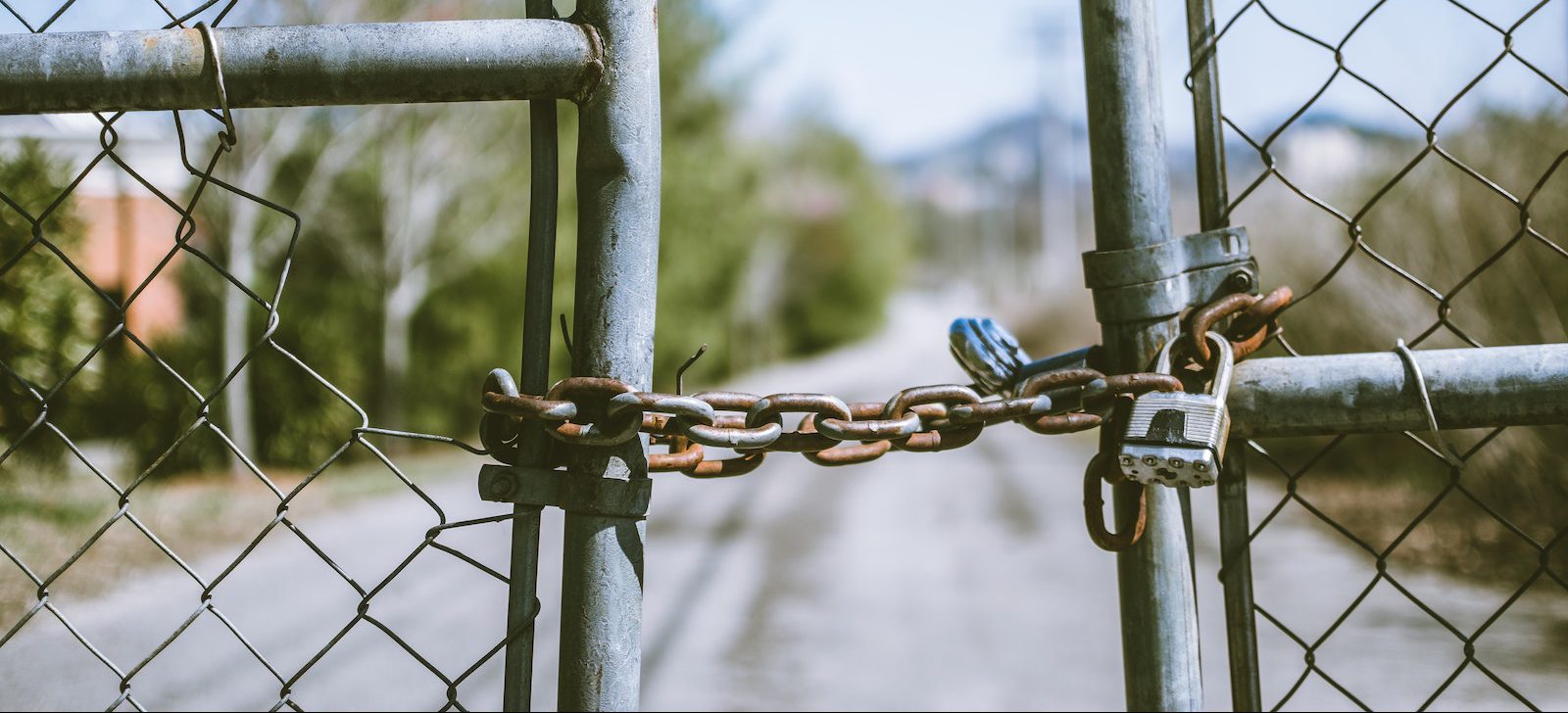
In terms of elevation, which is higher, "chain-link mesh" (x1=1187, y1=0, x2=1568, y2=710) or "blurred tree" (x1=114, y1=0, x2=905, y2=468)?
"blurred tree" (x1=114, y1=0, x2=905, y2=468)

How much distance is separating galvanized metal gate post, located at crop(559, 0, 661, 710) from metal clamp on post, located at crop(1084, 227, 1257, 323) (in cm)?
40

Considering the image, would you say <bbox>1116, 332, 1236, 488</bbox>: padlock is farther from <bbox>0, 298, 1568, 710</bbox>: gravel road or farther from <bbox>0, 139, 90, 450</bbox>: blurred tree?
<bbox>0, 139, 90, 450</bbox>: blurred tree

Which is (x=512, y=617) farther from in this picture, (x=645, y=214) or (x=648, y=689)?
(x=648, y=689)

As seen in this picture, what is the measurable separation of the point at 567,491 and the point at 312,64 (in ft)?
1.29

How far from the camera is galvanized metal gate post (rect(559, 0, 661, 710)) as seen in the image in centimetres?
87

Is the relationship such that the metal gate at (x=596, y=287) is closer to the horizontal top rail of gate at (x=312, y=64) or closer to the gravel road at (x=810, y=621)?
the horizontal top rail of gate at (x=312, y=64)

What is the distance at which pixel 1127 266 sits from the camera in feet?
3.14

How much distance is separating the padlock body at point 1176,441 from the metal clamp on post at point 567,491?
1.28ft

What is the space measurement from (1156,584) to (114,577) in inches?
235

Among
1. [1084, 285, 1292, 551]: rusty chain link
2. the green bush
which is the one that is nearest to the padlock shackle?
[1084, 285, 1292, 551]: rusty chain link

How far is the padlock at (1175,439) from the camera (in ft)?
2.80

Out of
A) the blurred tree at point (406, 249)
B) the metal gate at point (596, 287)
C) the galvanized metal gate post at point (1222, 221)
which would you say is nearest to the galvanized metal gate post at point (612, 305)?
the metal gate at point (596, 287)

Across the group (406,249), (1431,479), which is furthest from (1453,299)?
(406,249)

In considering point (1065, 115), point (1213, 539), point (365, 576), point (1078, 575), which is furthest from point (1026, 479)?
point (1065, 115)
